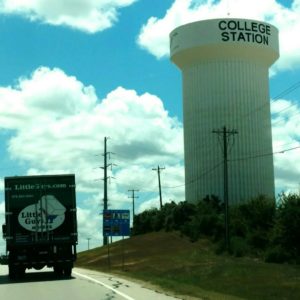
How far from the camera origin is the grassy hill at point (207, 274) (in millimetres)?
23422

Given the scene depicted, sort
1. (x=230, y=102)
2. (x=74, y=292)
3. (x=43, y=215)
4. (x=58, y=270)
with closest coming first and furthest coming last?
(x=74, y=292) → (x=43, y=215) → (x=58, y=270) → (x=230, y=102)

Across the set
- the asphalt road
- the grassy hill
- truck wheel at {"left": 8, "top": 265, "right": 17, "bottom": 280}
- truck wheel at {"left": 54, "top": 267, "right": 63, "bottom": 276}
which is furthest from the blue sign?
the asphalt road

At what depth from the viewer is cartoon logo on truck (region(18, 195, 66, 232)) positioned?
29.7 metres

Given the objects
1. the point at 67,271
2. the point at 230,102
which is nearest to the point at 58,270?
the point at 67,271

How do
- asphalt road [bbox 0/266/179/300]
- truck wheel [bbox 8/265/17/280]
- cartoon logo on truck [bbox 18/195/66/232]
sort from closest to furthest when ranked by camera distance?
asphalt road [bbox 0/266/179/300], cartoon logo on truck [bbox 18/195/66/232], truck wheel [bbox 8/265/17/280]

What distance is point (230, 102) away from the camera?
262 feet

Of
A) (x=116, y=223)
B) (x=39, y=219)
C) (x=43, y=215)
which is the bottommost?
(x=116, y=223)

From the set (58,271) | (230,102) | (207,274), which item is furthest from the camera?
(230,102)

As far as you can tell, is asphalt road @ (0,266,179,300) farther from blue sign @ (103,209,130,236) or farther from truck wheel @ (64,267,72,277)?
blue sign @ (103,209,130,236)

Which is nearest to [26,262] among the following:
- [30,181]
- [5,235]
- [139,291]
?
[5,235]

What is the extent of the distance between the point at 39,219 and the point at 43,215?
24 cm

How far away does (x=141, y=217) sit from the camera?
89.6 m

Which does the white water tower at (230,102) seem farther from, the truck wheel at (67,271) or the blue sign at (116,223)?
the truck wheel at (67,271)

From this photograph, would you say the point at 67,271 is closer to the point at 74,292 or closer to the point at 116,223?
the point at 74,292
